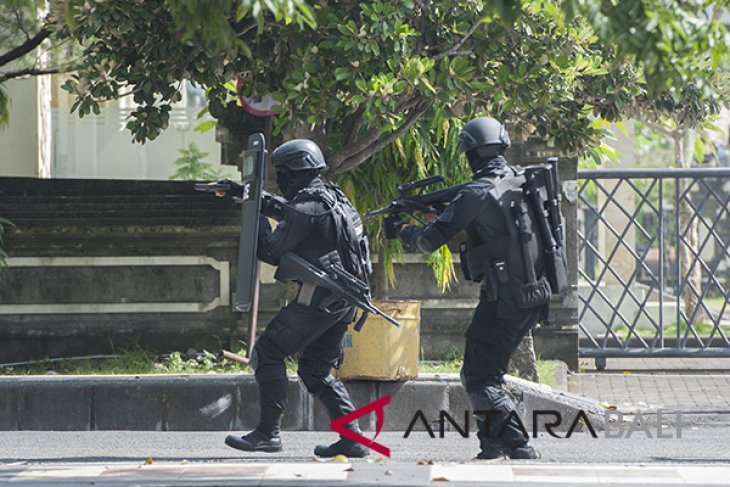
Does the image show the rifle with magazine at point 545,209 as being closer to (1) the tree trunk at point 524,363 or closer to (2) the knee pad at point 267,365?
(2) the knee pad at point 267,365

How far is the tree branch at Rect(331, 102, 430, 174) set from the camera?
10.4 m

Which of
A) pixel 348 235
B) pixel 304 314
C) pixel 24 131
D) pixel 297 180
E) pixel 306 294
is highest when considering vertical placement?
pixel 24 131

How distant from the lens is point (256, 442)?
838 cm

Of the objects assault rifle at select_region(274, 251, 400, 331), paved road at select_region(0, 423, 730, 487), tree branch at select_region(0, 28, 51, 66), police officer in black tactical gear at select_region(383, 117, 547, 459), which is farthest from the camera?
tree branch at select_region(0, 28, 51, 66)

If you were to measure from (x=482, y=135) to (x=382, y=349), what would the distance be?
221 cm

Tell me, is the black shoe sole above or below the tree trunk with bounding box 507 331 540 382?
below

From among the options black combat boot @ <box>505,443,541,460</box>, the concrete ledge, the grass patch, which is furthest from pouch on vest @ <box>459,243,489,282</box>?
the grass patch

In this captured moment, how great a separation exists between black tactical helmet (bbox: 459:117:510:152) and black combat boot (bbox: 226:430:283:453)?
2.00 m

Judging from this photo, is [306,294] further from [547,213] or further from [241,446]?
[547,213]

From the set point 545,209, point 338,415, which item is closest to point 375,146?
point 545,209

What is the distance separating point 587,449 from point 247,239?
245 centimetres

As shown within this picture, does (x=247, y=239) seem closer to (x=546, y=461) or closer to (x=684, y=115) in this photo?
(x=546, y=461)

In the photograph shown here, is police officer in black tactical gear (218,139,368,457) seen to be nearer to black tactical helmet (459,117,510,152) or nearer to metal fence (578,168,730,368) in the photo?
black tactical helmet (459,117,510,152)

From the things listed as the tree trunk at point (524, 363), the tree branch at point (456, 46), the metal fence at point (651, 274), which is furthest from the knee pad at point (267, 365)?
the metal fence at point (651, 274)
